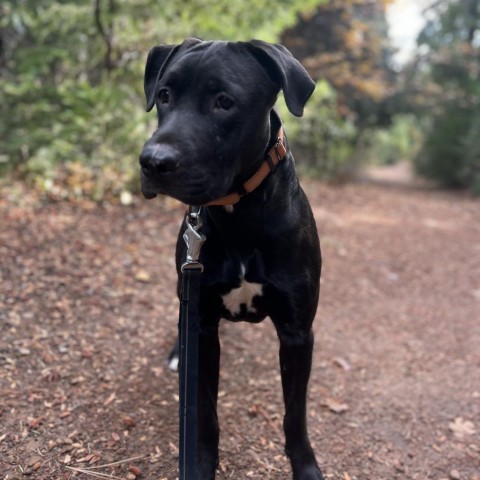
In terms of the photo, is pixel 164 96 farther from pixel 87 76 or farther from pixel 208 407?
pixel 87 76

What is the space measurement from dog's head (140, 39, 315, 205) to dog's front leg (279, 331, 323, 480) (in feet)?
2.52

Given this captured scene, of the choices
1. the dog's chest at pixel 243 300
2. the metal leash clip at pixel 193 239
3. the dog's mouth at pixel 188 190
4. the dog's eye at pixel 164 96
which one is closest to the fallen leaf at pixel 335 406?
the dog's chest at pixel 243 300

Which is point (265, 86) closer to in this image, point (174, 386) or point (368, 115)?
point (174, 386)

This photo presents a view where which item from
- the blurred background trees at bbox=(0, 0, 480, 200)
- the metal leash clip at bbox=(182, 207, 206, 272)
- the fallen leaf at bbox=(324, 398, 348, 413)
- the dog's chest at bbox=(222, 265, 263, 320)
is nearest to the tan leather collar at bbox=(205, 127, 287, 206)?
the metal leash clip at bbox=(182, 207, 206, 272)

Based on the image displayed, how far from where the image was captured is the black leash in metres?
1.99

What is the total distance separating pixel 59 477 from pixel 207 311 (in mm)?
1017

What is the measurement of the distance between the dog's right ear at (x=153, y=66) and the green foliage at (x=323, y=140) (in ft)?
29.2

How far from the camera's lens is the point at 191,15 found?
6656 millimetres

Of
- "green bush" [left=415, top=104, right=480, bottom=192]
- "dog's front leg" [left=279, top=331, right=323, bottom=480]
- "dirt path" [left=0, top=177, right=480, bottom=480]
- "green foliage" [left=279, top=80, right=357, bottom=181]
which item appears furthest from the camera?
"green bush" [left=415, top=104, right=480, bottom=192]

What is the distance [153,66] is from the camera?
2.22m

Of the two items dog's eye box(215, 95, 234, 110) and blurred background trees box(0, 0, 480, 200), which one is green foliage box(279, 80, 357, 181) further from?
dog's eye box(215, 95, 234, 110)

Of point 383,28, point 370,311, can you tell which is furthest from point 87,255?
point 383,28

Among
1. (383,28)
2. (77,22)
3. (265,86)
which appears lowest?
(265,86)

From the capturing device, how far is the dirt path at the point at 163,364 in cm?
263
